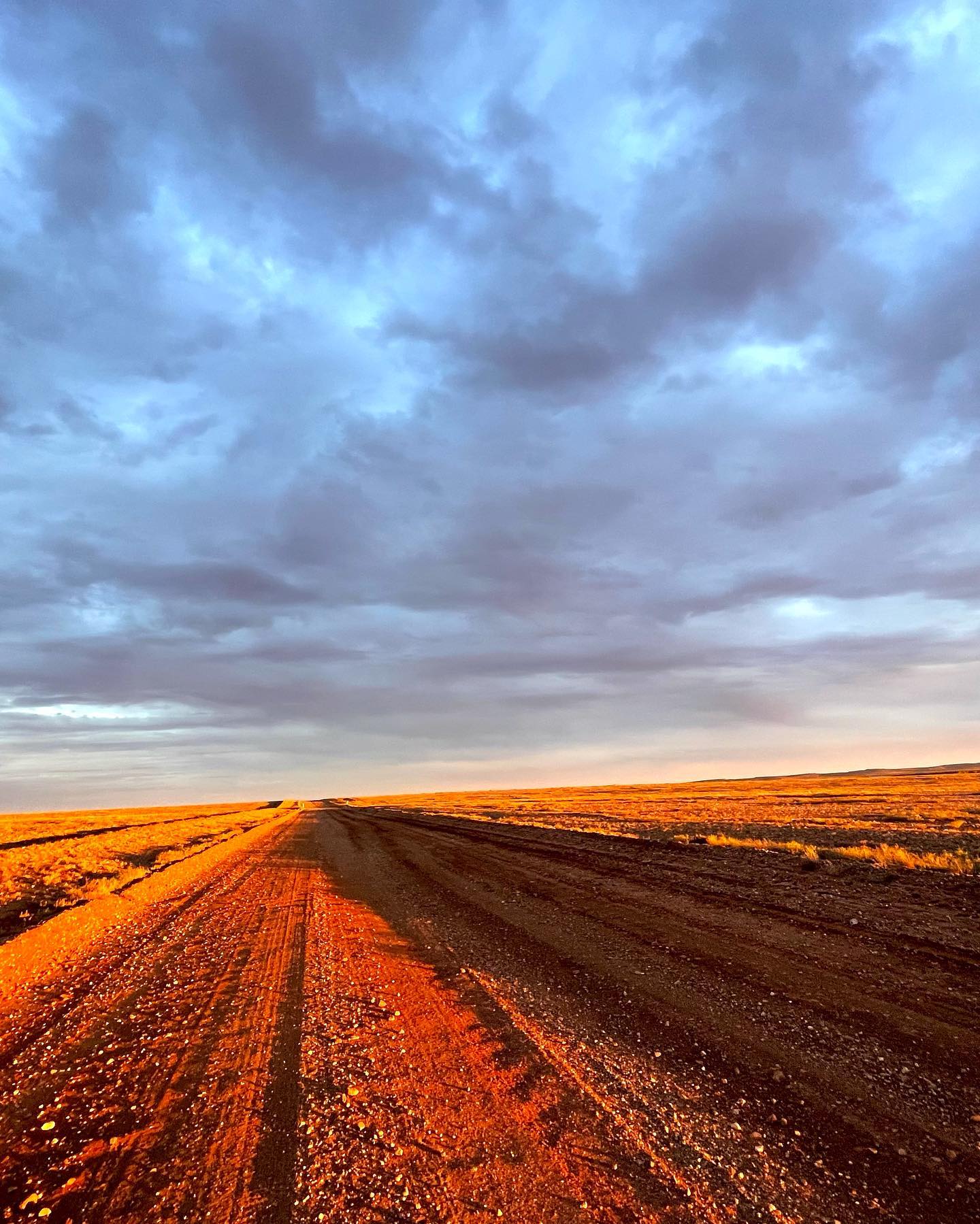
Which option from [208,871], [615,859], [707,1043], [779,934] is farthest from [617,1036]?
[208,871]

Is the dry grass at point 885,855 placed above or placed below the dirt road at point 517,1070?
below

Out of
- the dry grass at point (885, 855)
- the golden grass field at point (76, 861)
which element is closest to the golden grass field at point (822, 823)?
the dry grass at point (885, 855)

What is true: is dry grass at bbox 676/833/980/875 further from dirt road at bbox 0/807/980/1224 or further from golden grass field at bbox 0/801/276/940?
golden grass field at bbox 0/801/276/940

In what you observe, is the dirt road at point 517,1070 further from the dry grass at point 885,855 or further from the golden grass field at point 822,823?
the golden grass field at point 822,823

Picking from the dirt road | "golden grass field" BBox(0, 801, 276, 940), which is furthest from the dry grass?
"golden grass field" BBox(0, 801, 276, 940)

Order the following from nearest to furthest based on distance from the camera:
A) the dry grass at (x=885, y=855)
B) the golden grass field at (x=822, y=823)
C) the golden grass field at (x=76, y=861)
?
the dry grass at (x=885, y=855)
the golden grass field at (x=76, y=861)
the golden grass field at (x=822, y=823)

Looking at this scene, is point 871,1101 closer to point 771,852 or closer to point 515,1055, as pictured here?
point 515,1055

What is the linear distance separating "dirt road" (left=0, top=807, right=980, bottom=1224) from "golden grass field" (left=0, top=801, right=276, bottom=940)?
22.5 ft

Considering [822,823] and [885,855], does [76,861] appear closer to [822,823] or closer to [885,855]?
[885,855]

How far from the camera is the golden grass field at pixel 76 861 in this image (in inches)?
676

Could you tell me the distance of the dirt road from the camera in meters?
4.32

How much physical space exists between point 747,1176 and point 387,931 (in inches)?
333

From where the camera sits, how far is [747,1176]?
4.39 m

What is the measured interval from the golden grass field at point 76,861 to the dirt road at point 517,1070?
6.86 m
